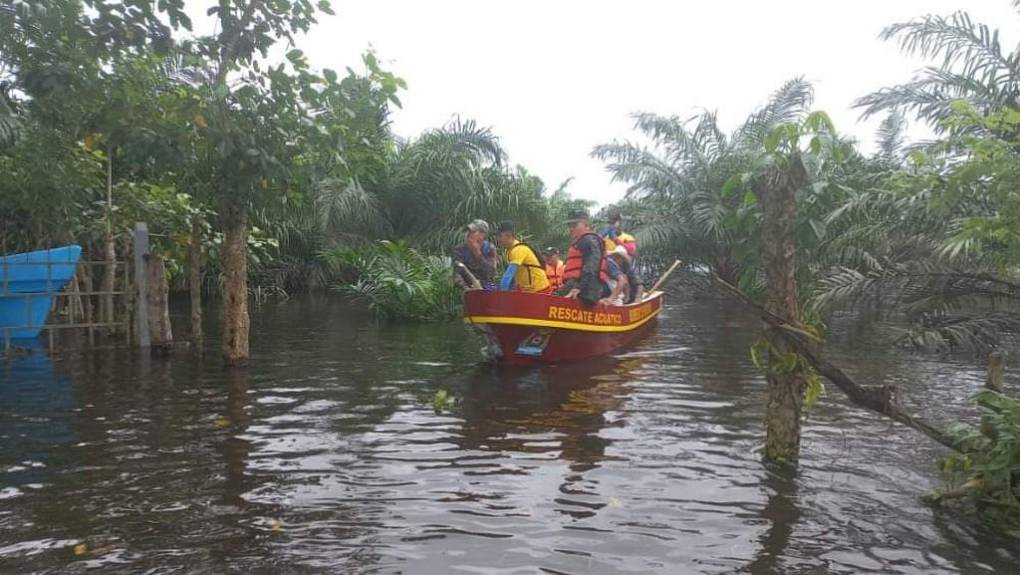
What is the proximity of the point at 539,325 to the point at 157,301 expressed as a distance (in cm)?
554

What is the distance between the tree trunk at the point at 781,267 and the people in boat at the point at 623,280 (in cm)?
627

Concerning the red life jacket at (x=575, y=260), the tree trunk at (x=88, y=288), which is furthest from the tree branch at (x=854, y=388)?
the tree trunk at (x=88, y=288)

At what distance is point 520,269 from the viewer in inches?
458

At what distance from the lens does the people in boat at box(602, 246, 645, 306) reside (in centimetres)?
1296

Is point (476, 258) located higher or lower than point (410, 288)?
higher

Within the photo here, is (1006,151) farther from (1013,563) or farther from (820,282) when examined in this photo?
(820,282)

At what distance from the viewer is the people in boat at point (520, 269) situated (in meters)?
11.3

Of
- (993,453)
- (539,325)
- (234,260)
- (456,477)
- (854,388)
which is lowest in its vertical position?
(456,477)

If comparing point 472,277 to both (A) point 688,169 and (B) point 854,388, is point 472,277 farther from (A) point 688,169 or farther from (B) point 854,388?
(A) point 688,169

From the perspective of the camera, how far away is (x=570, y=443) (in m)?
6.90

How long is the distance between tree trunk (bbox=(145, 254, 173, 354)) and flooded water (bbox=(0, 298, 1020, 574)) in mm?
1076

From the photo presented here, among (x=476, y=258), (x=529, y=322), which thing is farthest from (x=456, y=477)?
(x=476, y=258)

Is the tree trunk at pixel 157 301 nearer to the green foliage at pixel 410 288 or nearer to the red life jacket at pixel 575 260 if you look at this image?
the red life jacket at pixel 575 260

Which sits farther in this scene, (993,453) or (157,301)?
(157,301)
